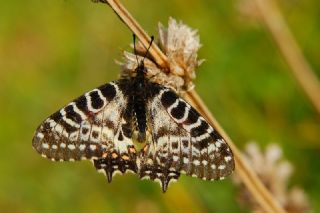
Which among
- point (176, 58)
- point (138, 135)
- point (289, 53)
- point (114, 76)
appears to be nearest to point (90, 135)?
point (138, 135)

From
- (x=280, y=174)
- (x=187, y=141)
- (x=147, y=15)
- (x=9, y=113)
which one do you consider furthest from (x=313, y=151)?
(x=9, y=113)

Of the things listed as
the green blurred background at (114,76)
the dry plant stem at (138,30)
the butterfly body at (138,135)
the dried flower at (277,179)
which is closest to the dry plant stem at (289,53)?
the green blurred background at (114,76)

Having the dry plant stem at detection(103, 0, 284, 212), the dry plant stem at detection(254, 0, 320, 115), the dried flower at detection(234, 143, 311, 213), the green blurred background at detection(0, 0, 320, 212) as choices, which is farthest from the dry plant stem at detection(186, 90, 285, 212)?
the dry plant stem at detection(254, 0, 320, 115)

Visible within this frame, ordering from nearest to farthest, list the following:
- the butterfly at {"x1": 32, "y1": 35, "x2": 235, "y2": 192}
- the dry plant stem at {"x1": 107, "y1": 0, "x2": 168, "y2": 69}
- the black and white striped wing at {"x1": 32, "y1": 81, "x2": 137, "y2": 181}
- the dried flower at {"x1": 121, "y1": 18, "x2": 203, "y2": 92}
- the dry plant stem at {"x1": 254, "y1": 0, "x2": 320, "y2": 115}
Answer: the dry plant stem at {"x1": 107, "y1": 0, "x2": 168, "y2": 69} → the dried flower at {"x1": 121, "y1": 18, "x2": 203, "y2": 92} → the butterfly at {"x1": 32, "y1": 35, "x2": 235, "y2": 192} → the black and white striped wing at {"x1": 32, "y1": 81, "x2": 137, "y2": 181} → the dry plant stem at {"x1": 254, "y1": 0, "x2": 320, "y2": 115}

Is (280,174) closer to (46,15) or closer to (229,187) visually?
(229,187)

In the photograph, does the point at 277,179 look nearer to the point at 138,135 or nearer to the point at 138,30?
the point at 138,135

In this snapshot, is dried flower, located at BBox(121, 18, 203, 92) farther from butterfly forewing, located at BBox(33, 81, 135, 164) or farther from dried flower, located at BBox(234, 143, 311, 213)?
dried flower, located at BBox(234, 143, 311, 213)
